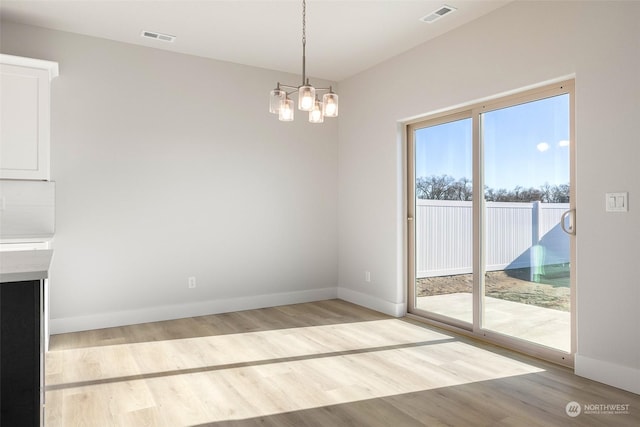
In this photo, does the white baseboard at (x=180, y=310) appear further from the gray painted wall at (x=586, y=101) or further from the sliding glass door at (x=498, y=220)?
the sliding glass door at (x=498, y=220)

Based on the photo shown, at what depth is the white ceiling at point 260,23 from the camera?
3.53 m

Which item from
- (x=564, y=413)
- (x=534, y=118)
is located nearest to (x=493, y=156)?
(x=534, y=118)

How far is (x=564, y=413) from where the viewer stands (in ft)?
8.13

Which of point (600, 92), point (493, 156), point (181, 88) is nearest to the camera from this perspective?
point (600, 92)

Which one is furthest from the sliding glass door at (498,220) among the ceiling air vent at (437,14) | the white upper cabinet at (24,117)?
the white upper cabinet at (24,117)

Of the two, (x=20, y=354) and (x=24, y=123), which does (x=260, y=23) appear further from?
(x=20, y=354)

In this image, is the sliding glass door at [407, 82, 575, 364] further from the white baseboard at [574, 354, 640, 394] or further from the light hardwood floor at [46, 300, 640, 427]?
the light hardwood floor at [46, 300, 640, 427]

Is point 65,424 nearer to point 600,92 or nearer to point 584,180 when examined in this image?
point 584,180

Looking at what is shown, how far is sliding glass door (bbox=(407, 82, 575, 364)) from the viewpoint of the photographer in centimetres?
330

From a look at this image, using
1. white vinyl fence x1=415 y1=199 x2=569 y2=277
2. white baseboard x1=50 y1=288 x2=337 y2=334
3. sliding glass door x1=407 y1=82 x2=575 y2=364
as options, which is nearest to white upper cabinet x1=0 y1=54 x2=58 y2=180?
white baseboard x1=50 y1=288 x2=337 y2=334

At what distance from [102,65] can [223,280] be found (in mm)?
2525

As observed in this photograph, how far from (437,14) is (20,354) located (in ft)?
12.2

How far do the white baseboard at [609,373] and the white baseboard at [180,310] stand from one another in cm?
308

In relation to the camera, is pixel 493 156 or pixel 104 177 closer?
pixel 493 156
